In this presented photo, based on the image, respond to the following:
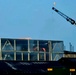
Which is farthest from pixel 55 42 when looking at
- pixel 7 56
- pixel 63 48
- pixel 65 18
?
pixel 65 18

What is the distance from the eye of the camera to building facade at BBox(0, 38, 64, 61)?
300 ft

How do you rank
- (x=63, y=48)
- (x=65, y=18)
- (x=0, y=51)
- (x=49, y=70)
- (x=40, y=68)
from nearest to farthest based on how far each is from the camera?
1. (x=49, y=70)
2. (x=40, y=68)
3. (x=0, y=51)
4. (x=63, y=48)
5. (x=65, y=18)

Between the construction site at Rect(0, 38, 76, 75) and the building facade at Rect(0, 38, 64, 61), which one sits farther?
the building facade at Rect(0, 38, 64, 61)

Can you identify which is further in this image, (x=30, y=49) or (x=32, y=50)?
(x=32, y=50)

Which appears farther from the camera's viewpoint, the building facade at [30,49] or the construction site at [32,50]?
the building facade at [30,49]

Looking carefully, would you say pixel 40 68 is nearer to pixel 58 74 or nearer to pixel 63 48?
pixel 58 74

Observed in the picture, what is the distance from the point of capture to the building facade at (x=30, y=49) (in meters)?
91.6

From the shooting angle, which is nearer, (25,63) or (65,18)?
(25,63)

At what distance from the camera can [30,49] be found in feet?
311

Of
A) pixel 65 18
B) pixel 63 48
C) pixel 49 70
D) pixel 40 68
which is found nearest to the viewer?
pixel 49 70

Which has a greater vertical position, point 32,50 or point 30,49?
point 30,49

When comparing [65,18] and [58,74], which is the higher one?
[65,18]

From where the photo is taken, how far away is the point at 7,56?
297 feet

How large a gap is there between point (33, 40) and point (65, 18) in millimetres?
59515
